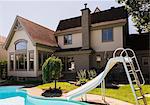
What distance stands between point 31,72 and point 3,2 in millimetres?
8602

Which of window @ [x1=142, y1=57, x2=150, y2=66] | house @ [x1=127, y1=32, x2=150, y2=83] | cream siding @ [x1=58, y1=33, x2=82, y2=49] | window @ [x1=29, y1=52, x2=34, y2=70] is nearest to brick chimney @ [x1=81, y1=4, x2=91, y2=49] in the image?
cream siding @ [x1=58, y1=33, x2=82, y2=49]

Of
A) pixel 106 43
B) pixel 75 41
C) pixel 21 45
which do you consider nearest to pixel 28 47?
pixel 21 45

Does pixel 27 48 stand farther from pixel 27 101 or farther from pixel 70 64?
pixel 27 101

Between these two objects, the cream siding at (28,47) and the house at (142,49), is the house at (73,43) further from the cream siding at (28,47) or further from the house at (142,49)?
the house at (142,49)

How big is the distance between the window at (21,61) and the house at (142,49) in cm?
1305

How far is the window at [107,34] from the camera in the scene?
2666 cm

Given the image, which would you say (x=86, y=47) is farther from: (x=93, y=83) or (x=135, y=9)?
(x=93, y=83)

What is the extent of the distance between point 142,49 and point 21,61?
14828 millimetres

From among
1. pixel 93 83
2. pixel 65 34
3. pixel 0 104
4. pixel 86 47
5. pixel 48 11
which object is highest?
pixel 48 11

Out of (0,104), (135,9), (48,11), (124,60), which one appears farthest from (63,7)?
(124,60)

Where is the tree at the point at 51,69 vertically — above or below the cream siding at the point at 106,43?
below

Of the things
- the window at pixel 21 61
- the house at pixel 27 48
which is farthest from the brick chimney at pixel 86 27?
the window at pixel 21 61

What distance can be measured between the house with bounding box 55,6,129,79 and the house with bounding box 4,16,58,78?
91.6 inches

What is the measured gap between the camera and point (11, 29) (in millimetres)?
28781
